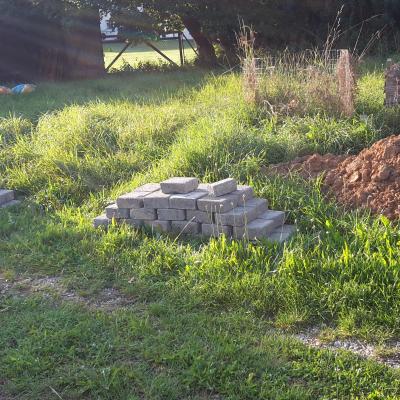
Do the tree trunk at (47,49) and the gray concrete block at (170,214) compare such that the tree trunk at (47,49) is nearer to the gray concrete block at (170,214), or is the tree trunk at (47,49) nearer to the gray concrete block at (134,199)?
the gray concrete block at (134,199)

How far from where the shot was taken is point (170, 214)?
18.2ft

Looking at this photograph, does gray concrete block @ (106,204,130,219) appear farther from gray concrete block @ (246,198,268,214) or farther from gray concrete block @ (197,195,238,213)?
gray concrete block @ (246,198,268,214)

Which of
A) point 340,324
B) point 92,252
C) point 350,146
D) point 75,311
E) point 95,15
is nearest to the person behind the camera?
point 340,324

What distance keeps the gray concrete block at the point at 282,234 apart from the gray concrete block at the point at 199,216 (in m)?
0.53

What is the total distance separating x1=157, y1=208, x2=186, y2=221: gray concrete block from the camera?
5524 mm

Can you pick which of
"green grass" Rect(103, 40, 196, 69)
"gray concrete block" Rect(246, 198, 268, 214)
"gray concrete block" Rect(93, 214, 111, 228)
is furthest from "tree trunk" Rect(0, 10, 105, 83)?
"gray concrete block" Rect(246, 198, 268, 214)

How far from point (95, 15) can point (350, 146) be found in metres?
10.1

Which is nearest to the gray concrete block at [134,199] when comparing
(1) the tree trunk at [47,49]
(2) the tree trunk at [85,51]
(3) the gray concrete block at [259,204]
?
(3) the gray concrete block at [259,204]

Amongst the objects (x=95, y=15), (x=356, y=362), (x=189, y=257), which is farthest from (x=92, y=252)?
(x=95, y=15)

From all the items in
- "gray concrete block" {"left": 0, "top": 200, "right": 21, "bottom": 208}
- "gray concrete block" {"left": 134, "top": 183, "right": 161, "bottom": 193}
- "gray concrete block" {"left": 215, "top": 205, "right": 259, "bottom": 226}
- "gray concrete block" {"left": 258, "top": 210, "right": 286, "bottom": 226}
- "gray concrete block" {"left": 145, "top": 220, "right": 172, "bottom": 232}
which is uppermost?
"gray concrete block" {"left": 134, "top": 183, "right": 161, "bottom": 193}

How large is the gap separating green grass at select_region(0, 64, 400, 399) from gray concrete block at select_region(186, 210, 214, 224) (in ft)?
0.60

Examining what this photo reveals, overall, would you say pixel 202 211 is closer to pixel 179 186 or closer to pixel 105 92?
pixel 179 186

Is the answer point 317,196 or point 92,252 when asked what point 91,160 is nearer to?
point 92,252

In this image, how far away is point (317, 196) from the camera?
222 inches
